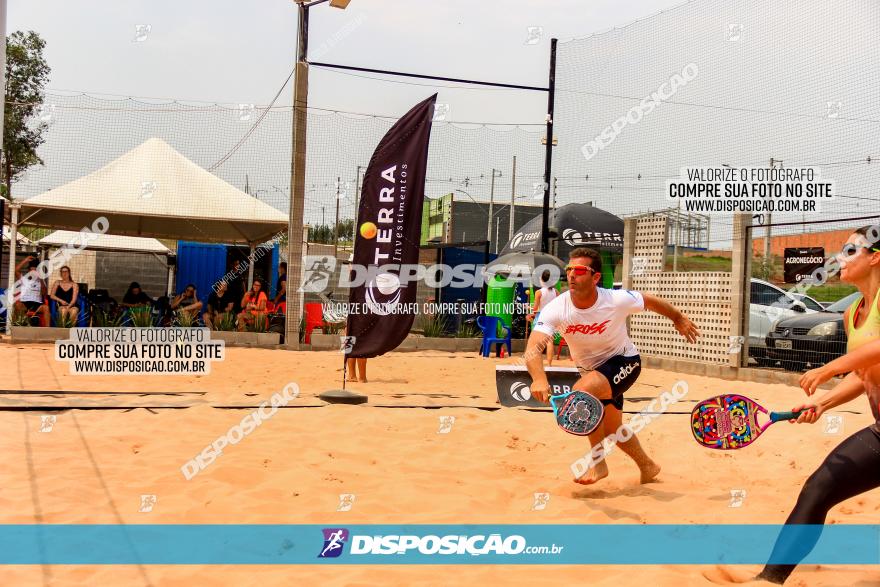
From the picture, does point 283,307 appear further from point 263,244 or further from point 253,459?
point 253,459

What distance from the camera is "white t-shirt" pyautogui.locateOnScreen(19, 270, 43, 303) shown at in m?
13.3

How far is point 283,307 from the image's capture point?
14.4m

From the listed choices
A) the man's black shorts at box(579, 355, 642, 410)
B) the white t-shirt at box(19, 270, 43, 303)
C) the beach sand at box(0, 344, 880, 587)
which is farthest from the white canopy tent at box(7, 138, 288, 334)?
the man's black shorts at box(579, 355, 642, 410)

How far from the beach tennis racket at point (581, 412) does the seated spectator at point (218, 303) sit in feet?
36.8

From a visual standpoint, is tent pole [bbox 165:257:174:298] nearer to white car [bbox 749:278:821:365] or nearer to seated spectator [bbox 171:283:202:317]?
seated spectator [bbox 171:283:202:317]

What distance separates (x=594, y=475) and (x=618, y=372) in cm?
68

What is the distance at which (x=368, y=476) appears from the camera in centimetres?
447

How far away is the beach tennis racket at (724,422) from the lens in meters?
3.65

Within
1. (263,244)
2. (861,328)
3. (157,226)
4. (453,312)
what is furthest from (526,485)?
(263,244)

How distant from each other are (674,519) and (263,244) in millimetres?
15982

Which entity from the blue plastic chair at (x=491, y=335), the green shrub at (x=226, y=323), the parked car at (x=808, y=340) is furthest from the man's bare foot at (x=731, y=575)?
the green shrub at (x=226, y=323)

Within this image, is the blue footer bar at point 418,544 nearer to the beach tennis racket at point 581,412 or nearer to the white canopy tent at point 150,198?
the beach tennis racket at point 581,412

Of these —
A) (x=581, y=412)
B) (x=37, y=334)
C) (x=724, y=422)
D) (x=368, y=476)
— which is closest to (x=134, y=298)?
(x=37, y=334)

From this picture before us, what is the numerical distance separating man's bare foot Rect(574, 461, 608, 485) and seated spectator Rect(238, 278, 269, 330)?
1045 cm
